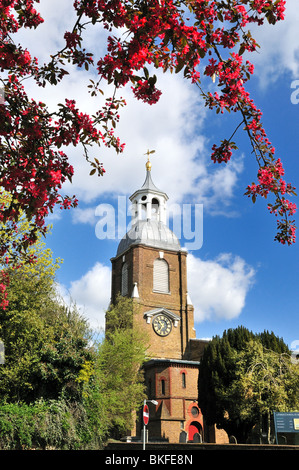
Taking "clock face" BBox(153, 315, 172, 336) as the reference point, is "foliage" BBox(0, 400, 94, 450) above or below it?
below

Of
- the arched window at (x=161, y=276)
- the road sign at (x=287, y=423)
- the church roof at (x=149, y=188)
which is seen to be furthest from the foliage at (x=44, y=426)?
the church roof at (x=149, y=188)

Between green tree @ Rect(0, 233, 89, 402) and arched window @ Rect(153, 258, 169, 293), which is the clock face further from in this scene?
green tree @ Rect(0, 233, 89, 402)

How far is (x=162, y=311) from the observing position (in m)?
48.7

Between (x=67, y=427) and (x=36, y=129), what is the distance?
19300mm

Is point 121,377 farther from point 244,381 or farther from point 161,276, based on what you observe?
point 161,276

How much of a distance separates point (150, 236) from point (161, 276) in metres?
5.17

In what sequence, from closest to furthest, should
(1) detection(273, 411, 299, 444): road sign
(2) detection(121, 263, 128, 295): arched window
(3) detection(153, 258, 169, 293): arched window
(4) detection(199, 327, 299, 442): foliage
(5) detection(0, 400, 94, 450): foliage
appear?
(5) detection(0, 400, 94, 450): foliage, (1) detection(273, 411, 299, 444): road sign, (4) detection(199, 327, 299, 442): foliage, (3) detection(153, 258, 169, 293): arched window, (2) detection(121, 263, 128, 295): arched window

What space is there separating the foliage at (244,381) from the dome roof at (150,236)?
693 inches

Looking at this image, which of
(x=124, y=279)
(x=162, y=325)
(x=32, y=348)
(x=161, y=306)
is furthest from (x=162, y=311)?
(x=32, y=348)

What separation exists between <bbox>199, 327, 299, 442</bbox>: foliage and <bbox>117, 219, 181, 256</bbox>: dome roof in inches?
693

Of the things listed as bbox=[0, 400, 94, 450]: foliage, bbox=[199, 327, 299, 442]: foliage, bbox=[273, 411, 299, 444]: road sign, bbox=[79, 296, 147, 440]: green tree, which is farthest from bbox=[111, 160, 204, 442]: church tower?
bbox=[273, 411, 299, 444]: road sign

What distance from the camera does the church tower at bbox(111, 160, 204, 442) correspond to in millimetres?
40688

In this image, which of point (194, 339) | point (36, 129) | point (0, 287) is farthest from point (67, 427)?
point (194, 339)
